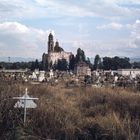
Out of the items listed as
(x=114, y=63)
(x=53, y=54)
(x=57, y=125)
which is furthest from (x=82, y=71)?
(x=53, y=54)

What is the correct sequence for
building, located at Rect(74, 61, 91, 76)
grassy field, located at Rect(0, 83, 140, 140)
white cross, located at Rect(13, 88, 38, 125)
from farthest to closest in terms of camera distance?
building, located at Rect(74, 61, 91, 76), white cross, located at Rect(13, 88, 38, 125), grassy field, located at Rect(0, 83, 140, 140)

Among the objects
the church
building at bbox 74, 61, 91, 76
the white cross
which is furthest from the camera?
the church

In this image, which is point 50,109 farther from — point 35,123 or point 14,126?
point 14,126

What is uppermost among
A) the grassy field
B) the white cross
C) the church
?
the church

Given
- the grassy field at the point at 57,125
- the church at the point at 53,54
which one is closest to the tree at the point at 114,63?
the church at the point at 53,54

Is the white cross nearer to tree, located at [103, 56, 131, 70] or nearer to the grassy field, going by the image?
the grassy field

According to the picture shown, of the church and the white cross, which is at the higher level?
the church

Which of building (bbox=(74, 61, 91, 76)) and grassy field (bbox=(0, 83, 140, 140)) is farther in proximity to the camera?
building (bbox=(74, 61, 91, 76))

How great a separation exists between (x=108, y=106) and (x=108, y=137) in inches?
245

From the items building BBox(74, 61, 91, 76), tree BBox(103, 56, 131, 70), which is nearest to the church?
tree BBox(103, 56, 131, 70)

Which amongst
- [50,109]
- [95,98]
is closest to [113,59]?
[95,98]

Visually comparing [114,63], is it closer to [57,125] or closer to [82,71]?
[82,71]

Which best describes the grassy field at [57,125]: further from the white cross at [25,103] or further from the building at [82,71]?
the building at [82,71]

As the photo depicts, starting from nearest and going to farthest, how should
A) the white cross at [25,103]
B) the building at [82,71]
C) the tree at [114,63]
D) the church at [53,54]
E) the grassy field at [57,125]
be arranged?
the grassy field at [57,125] → the white cross at [25,103] → the building at [82,71] → the tree at [114,63] → the church at [53,54]
